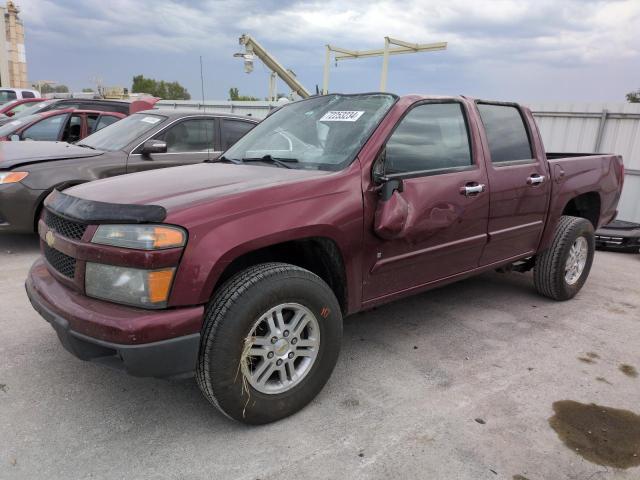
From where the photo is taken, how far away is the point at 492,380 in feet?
10.1

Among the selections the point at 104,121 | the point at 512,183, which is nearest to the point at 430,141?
the point at 512,183

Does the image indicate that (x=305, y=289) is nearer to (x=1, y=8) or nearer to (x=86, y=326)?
(x=86, y=326)

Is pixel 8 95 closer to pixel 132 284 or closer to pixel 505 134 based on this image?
pixel 505 134

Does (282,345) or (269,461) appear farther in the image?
(282,345)

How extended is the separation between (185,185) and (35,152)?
3928 millimetres

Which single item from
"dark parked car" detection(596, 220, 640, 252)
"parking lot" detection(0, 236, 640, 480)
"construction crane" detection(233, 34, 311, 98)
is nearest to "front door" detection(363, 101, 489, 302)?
"parking lot" detection(0, 236, 640, 480)

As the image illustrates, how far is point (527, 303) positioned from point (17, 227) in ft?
17.2

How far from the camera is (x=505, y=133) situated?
3.97 meters

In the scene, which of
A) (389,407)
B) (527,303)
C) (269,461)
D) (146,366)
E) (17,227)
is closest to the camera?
(146,366)

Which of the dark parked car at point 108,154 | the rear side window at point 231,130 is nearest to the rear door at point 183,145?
the dark parked car at point 108,154

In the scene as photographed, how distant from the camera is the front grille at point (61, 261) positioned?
2.39m

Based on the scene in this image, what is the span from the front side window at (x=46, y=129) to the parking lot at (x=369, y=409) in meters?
3.96

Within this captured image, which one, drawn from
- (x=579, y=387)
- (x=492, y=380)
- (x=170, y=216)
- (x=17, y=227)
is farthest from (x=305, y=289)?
(x=17, y=227)

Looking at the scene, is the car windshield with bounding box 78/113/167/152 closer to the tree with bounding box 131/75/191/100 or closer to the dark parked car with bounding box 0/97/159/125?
the dark parked car with bounding box 0/97/159/125
